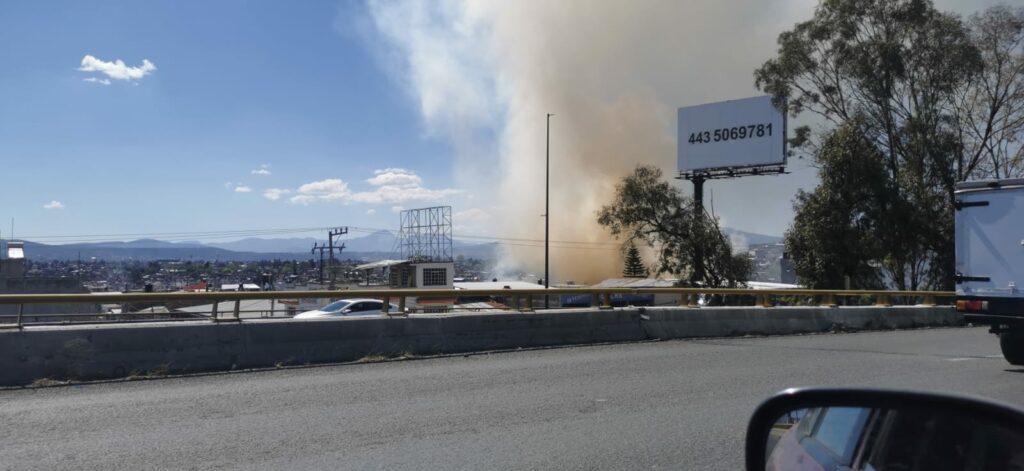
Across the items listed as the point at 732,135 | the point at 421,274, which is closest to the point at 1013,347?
the point at 732,135

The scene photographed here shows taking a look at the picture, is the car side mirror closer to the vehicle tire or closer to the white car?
the vehicle tire

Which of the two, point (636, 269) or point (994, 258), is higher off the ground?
point (994, 258)

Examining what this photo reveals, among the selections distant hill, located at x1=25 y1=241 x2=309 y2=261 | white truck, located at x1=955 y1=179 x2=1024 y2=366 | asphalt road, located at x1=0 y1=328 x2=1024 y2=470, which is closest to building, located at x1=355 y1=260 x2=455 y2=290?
distant hill, located at x1=25 y1=241 x2=309 y2=261

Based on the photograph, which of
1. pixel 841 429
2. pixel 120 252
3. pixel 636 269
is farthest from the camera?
pixel 120 252

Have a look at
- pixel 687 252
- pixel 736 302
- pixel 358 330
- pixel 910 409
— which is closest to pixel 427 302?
pixel 687 252

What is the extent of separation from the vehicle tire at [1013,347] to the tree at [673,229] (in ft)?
99.4

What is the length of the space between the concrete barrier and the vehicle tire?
18.9 ft

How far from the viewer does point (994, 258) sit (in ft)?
38.9

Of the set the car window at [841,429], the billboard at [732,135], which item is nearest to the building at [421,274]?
the billboard at [732,135]

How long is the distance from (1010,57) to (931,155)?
6.12 m

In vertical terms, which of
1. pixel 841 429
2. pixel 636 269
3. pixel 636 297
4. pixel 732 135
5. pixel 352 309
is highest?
pixel 732 135

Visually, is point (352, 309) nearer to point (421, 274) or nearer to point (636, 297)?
point (636, 297)

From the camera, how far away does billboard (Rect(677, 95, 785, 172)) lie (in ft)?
148

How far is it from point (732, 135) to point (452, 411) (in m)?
42.9
